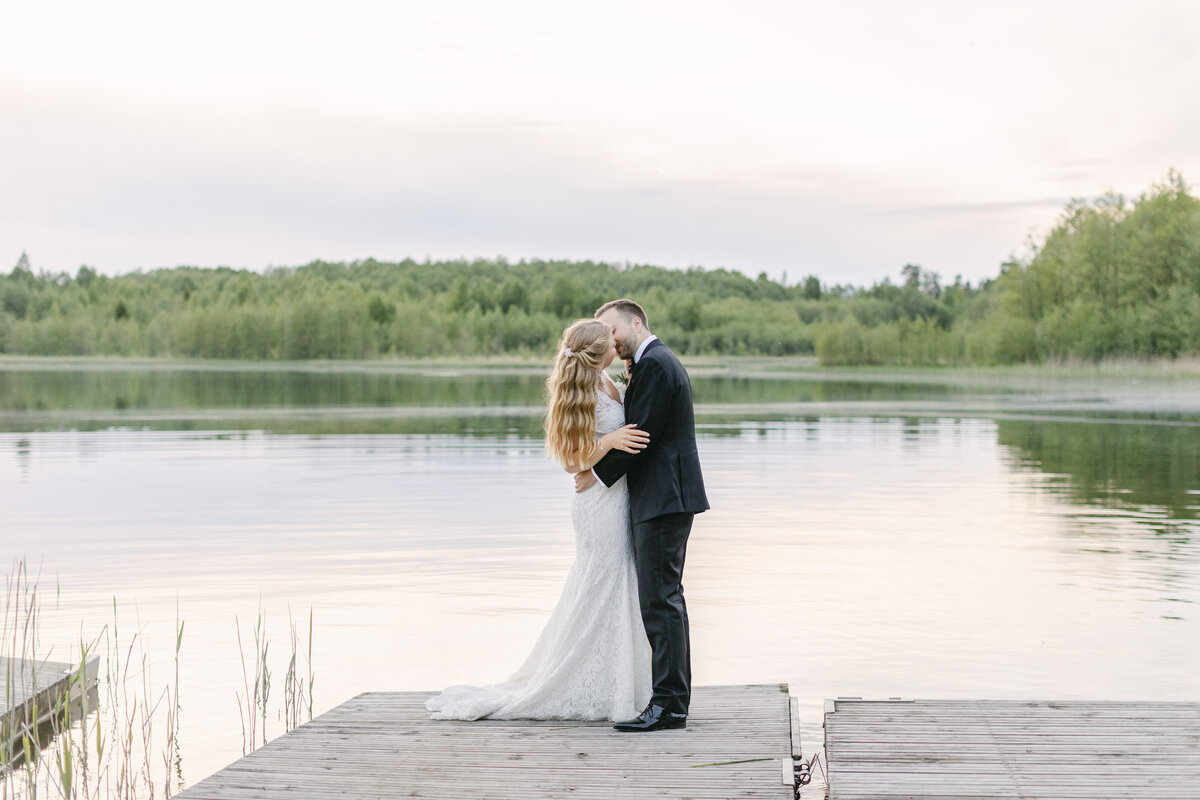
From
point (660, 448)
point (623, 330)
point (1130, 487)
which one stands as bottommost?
point (1130, 487)

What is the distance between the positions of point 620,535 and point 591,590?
29 cm

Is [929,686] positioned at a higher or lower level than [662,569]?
lower

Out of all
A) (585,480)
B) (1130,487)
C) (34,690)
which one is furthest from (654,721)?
(1130,487)

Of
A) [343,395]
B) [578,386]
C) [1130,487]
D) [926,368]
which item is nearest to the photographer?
[578,386]

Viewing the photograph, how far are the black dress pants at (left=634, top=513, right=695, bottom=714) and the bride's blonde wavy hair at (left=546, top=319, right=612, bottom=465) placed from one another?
1.59 feet

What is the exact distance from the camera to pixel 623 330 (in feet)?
19.2

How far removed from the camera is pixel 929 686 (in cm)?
794

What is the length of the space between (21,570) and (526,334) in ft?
406

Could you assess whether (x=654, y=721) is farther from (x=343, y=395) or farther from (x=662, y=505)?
(x=343, y=395)

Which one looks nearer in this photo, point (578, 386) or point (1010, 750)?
point (1010, 750)

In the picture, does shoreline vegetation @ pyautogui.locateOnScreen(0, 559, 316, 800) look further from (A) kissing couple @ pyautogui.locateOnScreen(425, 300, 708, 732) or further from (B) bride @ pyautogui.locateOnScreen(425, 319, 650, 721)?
(B) bride @ pyautogui.locateOnScreen(425, 319, 650, 721)

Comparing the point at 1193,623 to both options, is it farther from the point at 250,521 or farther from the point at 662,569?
the point at 250,521

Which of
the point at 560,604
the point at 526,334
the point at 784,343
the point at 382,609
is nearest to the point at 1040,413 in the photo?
the point at 382,609

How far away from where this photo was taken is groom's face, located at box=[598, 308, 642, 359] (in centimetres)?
583
